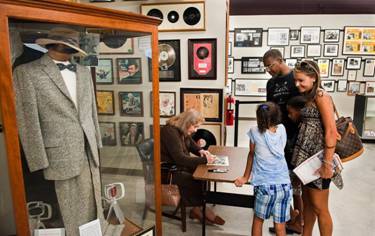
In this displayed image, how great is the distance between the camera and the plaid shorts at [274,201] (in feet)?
6.57

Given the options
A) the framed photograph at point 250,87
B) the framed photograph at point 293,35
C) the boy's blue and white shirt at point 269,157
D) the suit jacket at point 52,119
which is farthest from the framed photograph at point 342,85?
the suit jacket at point 52,119

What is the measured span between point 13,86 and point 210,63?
2505 mm

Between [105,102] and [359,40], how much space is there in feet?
18.3

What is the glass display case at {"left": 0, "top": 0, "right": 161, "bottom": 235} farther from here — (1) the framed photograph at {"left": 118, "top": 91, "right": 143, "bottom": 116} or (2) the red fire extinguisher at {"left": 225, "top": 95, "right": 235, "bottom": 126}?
(2) the red fire extinguisher at {"left": 225, "top": 95, "right": 235, "bottom": 126}

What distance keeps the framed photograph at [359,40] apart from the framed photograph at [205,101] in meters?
3.62

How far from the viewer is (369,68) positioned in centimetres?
559

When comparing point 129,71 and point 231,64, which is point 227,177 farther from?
point 231,64

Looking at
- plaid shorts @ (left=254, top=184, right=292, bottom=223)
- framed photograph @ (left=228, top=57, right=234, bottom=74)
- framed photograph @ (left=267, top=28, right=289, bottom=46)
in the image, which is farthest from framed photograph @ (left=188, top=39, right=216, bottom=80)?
framed photograph @ (left=267, top=28, right=289, bottom=46)

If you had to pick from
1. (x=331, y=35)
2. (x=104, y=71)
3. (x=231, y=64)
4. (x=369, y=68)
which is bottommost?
(x=104, y=71)

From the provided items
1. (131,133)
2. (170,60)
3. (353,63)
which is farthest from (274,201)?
(353,63)

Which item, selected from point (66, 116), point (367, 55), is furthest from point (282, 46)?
point (66, 116)

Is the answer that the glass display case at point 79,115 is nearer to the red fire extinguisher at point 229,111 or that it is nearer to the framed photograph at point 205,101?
the framed photograph at point 205,101

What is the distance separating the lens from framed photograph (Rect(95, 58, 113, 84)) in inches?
62.2

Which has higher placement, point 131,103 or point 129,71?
point 129,71
